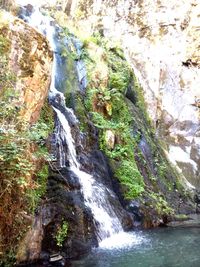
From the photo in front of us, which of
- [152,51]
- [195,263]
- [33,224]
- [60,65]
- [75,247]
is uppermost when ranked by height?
[152,51]

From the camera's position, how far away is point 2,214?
25.5 feet

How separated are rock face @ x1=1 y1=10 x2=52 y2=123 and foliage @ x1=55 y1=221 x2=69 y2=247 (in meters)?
3.20

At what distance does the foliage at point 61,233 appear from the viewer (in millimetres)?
9094

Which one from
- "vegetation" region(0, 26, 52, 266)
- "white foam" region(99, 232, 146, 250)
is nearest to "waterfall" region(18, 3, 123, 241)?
"white foam" region(99, 232, 146, 250)

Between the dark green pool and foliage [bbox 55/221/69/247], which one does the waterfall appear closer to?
the dark green pool

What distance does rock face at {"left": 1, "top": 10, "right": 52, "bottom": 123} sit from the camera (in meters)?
10.9

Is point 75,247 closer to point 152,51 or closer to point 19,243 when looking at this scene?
point 19,243

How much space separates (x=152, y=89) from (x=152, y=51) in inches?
135

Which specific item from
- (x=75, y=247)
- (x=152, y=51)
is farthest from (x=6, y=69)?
(x=152, y=51)

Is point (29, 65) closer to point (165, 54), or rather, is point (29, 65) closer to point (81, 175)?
point (81, 175)

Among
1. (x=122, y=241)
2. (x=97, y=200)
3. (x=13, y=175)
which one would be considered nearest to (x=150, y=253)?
(x=122, y=241)

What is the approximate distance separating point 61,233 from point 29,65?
5.08 metres

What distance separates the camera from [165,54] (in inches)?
1128

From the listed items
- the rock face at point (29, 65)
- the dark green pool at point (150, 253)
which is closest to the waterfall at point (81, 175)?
the dark green pool at point (150, 253)
